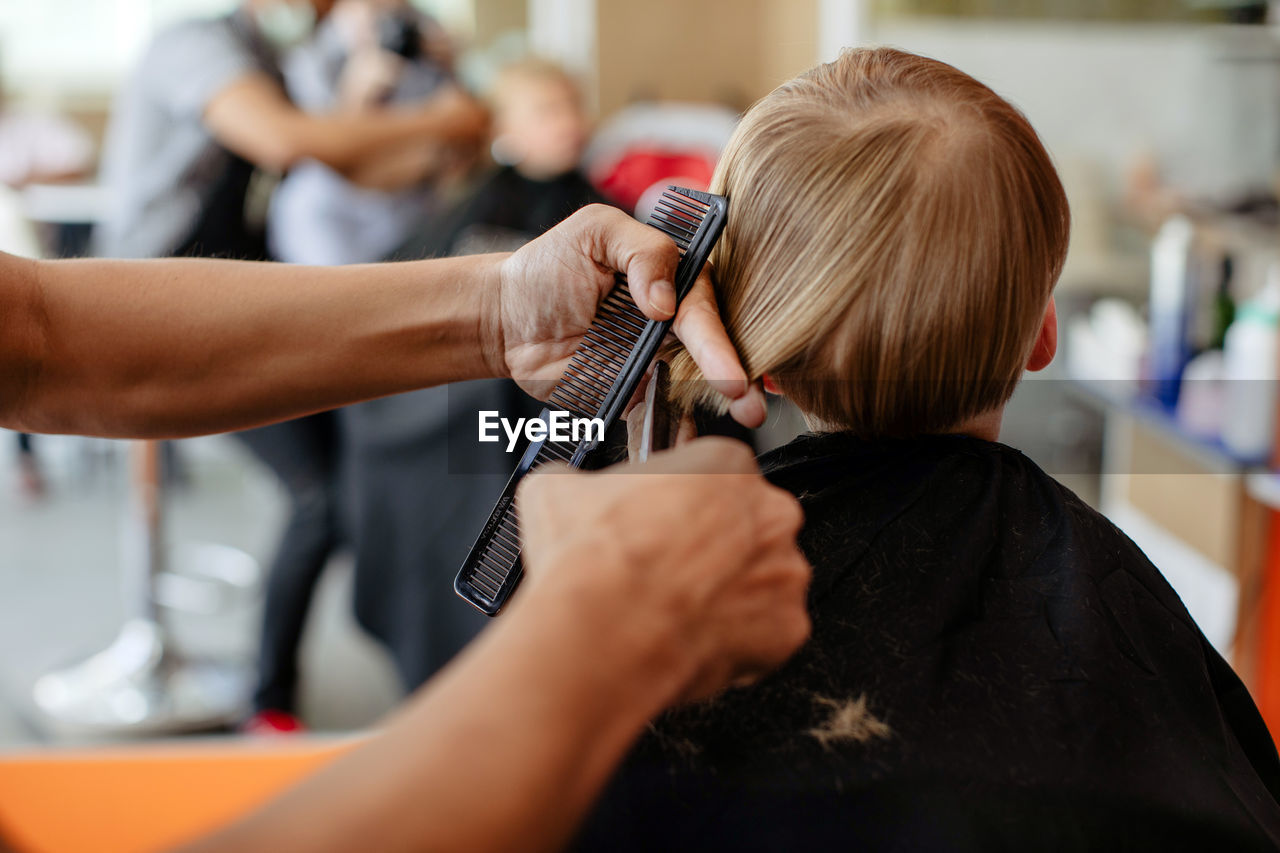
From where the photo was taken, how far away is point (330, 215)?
2.29m

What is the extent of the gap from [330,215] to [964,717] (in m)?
1.97

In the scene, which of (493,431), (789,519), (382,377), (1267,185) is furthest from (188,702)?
(1267,185)


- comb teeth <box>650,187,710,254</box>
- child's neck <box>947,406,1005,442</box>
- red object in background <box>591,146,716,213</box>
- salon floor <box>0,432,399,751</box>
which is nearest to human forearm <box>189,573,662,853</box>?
comb teeth <box>650,187,710,254</box>

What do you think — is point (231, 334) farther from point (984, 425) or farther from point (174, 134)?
point (174, 134)

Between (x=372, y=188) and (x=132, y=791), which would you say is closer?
(x=132, y=791)

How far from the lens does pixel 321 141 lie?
1854 mm

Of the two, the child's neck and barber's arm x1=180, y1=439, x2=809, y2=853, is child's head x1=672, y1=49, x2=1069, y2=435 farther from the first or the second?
barber's arm x1=180, y1=439, x2=809, y2=853

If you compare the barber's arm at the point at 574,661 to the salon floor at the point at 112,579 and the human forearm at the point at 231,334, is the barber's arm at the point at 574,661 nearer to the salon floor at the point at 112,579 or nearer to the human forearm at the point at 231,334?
the human forearm at the point at 231,334

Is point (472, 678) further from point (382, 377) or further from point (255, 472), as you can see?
point (255, 472)

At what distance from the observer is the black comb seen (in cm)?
71

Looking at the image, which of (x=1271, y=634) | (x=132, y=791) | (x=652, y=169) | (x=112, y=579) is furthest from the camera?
(x=652, y=169)

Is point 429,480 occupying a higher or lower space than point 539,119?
lower

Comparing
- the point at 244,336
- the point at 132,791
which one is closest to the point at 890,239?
the point at 244,336

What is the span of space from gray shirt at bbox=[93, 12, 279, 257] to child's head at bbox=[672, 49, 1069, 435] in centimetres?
135
